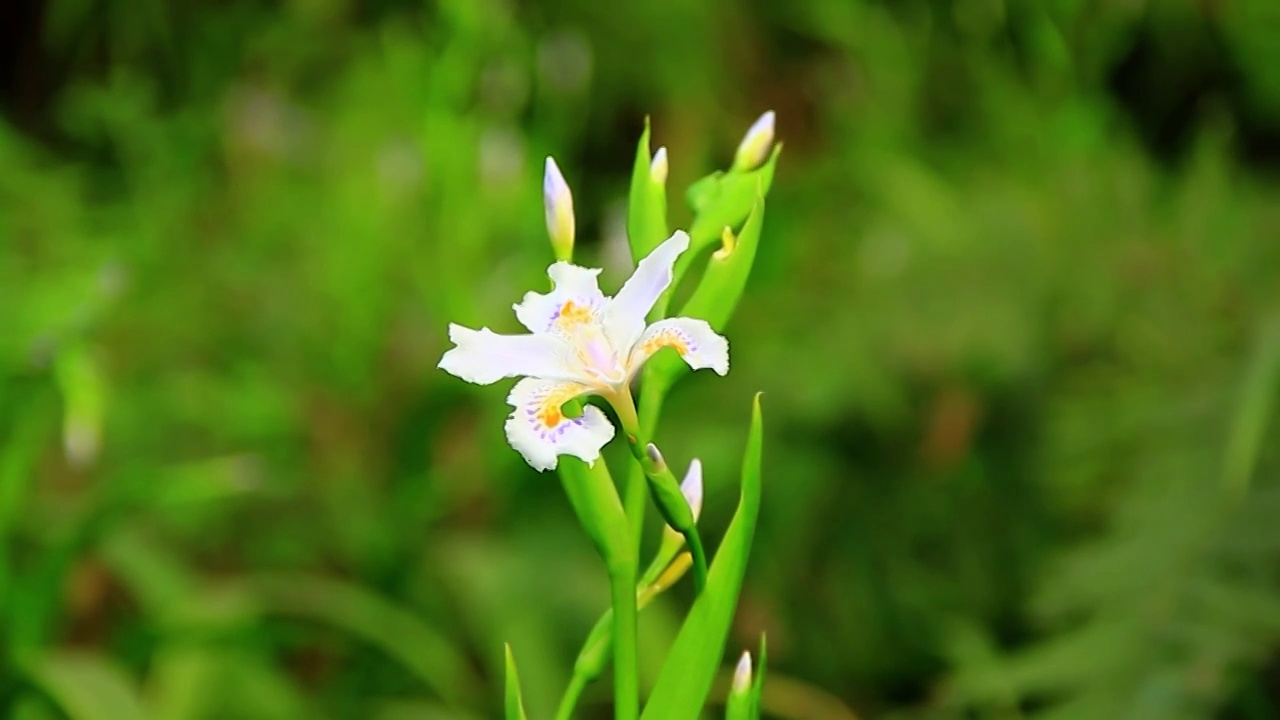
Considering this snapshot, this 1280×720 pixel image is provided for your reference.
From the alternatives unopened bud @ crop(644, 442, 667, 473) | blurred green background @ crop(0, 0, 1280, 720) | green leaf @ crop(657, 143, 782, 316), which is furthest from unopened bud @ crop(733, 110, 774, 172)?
blurred green background @ crop(0, 0, 1280, 720)

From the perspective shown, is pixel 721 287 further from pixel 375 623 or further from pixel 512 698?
pixel 375 623

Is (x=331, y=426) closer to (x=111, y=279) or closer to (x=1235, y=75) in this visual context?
(x=111, y=279)

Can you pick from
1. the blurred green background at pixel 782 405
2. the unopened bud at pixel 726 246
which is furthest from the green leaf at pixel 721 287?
the blurred green background at pixel 782 405

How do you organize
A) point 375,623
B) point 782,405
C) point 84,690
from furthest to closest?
1. point 782,405
2. point 375,623
3. point 84,690

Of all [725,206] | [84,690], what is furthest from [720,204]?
[84,690]

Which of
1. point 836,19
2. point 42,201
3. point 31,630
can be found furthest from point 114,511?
point 836,19

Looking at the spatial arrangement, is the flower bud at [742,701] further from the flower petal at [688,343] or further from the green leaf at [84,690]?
the green leaf at [84,690]
